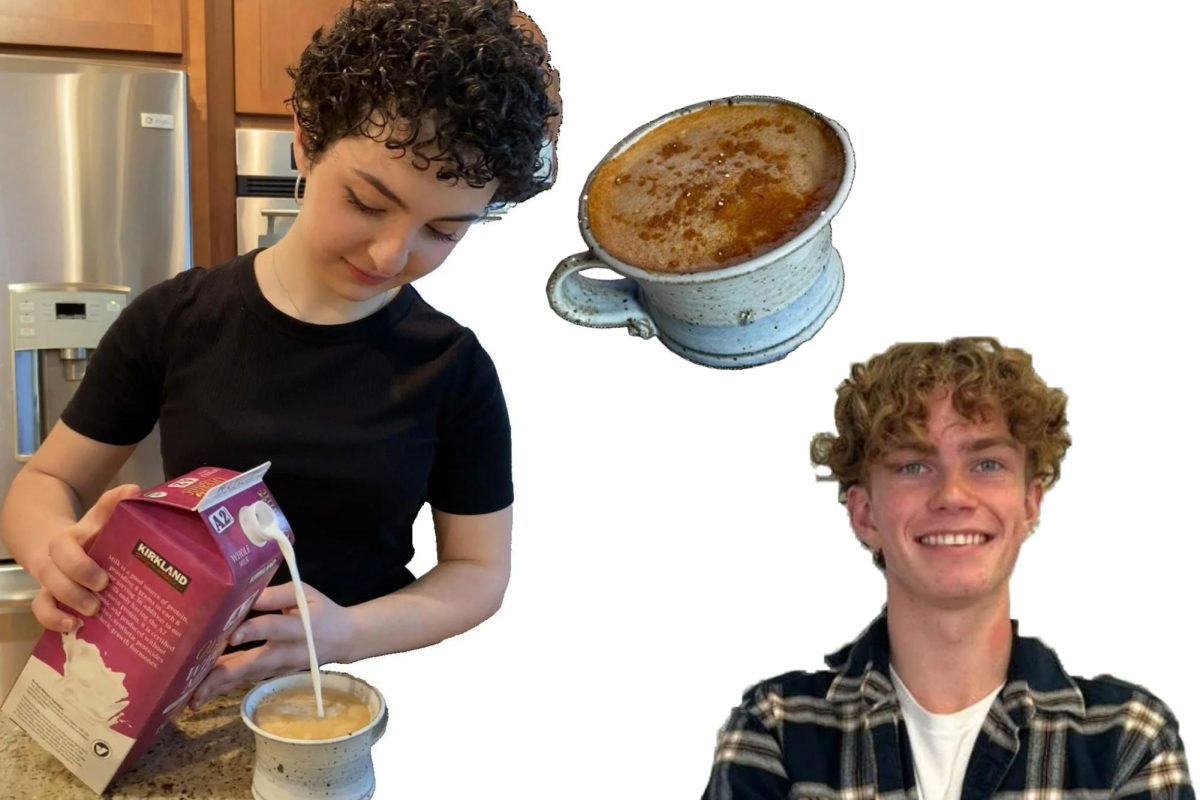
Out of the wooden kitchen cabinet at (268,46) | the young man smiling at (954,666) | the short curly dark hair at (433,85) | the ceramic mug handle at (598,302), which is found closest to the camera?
the short curly dark hair at (433,85)

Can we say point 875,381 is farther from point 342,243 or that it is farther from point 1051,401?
point 342,243

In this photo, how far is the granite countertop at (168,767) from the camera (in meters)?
0.68

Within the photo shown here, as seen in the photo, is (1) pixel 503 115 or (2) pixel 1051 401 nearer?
(1) pixel 503 115

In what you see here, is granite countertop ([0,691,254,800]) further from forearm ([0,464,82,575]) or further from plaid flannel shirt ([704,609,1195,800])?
plaid flannel shirt ([704,609,1195,800])

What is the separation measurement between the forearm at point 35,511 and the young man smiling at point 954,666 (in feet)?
2.25

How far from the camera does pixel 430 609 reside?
0.95 m

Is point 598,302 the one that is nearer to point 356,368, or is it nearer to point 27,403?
point 356,368

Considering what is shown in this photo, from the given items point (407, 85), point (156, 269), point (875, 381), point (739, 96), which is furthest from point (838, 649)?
point (156, 269)

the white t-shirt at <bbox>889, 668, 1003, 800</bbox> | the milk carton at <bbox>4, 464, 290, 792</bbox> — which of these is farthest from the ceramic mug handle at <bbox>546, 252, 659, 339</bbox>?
the white t-shirt at <bbox>889, 668, 1003, 800</bbox>

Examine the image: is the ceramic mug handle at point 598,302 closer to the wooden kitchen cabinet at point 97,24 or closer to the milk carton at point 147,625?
the milk carton at point 147,625

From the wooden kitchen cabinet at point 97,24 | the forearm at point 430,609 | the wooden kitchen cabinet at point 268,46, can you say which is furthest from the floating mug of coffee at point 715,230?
the wooden kitchen cabinet at point 97,24

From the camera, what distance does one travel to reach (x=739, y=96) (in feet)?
3.18

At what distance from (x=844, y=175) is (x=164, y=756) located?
2.56 feet

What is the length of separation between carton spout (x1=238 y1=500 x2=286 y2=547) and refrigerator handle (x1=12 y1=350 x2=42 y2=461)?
135 cm
